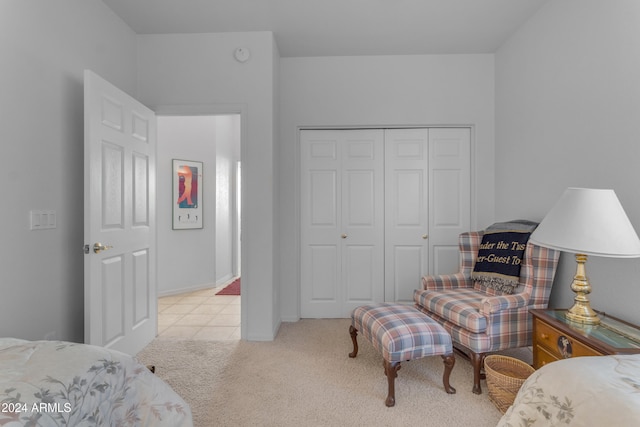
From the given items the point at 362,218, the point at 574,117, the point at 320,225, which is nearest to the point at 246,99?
the point at 320,225

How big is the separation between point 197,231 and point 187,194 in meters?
0.57

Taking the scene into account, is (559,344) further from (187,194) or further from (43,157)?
(187,194)

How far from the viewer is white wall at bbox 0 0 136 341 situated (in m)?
1.71

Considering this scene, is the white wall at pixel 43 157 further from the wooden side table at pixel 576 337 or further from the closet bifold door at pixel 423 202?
the wooden side table at pixel 576 337

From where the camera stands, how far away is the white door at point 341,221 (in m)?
3.39

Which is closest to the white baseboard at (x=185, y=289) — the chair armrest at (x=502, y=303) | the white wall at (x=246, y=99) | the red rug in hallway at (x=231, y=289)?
the red rug in hallway at (x=231, y=289)

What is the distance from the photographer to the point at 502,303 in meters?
2.12

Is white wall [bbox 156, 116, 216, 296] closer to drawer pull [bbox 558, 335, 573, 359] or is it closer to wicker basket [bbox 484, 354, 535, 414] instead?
wicker basket [bbox 484, 354, 535, 414]

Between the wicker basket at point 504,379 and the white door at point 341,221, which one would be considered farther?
the white door at point 341,221

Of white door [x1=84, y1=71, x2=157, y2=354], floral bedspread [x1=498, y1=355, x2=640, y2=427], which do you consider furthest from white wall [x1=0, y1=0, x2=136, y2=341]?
floral bedspread [x1=498, y1=355, x2=640, y2=427]

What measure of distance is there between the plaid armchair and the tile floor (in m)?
1.88

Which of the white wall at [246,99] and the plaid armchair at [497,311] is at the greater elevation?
the white wall at [246,99]

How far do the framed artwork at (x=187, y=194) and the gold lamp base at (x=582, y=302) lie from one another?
441 centimetres

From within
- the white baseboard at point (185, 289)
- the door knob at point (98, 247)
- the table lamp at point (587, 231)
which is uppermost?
the table lamp at point (587, 231)
